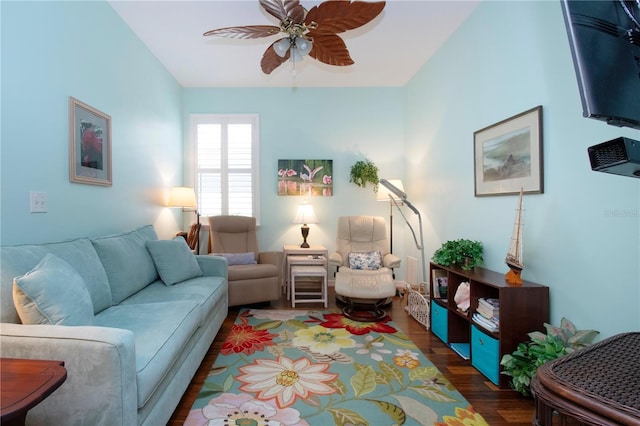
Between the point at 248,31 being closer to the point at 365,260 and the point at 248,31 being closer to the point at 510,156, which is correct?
the point at 510,156

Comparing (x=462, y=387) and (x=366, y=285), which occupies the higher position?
(x=366, y=285)

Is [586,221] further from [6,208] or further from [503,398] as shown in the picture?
[6,208]

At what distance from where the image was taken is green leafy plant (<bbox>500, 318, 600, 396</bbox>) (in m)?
1.47

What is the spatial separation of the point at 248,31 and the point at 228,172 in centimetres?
235

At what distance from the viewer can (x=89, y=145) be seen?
223 centimetres

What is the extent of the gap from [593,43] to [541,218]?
1.63 metres

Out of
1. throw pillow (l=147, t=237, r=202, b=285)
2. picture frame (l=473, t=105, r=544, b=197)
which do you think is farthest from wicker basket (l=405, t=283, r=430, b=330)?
throw pillow (l=147, t=237, r=202, b=285)

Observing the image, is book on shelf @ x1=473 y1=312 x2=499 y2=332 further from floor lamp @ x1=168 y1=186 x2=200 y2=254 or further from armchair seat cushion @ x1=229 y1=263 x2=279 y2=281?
floor lamp @ x1=168 y1=186 x2=200 y2=254

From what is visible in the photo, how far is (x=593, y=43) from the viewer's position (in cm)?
56

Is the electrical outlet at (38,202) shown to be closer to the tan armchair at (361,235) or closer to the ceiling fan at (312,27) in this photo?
the ceiling fan at (312,27)

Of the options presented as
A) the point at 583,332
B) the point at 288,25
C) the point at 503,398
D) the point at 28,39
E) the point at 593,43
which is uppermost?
the point at 288,25

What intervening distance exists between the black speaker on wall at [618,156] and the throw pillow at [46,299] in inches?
71.8

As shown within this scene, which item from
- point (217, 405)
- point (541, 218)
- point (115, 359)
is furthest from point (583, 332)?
point (115, 359)

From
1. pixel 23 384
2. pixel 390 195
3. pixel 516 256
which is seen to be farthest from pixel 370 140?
pixel 23 384
